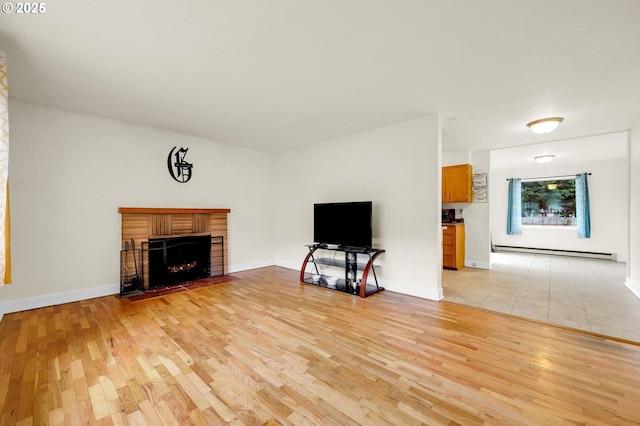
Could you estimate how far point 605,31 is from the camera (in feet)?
6.30

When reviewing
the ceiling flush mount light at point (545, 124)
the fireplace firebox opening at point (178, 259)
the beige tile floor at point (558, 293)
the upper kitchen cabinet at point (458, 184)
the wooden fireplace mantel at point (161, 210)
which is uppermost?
the ceiling flush mount light at point (545, 124)

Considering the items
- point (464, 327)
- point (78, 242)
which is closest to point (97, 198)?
point (78, 242)

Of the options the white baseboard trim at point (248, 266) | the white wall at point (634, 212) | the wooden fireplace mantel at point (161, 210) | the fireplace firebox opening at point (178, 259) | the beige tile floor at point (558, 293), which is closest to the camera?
the beige tile floor at point (558, 293)

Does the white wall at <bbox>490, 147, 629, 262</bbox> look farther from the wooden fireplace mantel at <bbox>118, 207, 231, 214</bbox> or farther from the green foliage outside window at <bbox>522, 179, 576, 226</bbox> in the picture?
the wooden fireplace mantel at <bbox>118, 207, 231, 214</bbox>

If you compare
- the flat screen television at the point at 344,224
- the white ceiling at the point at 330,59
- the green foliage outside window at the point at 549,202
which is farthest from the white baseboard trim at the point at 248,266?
the green foliage outside window at the point at 549,202

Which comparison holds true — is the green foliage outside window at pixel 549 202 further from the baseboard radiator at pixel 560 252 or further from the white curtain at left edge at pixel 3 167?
the white curtain at left edge at pixel 3 167

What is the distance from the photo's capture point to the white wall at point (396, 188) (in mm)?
3598

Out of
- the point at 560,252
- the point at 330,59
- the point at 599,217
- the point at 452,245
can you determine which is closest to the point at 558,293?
the point at 452,245

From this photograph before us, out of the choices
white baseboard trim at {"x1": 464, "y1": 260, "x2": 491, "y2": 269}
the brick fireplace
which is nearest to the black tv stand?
the brick fireplace

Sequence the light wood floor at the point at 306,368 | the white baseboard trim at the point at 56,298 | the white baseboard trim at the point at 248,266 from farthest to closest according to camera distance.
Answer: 1. the white baseboard trim at the point at 248,266
2. the white baseboard trim at the point at 56,298
3. the light wood floor at the point at 306,368

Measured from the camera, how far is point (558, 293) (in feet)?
12.6

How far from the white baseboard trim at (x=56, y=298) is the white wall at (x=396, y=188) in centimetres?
316

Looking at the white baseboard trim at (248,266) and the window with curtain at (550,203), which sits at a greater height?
the window with curtain at (550,203)

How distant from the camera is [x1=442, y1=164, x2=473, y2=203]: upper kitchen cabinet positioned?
5598mm
